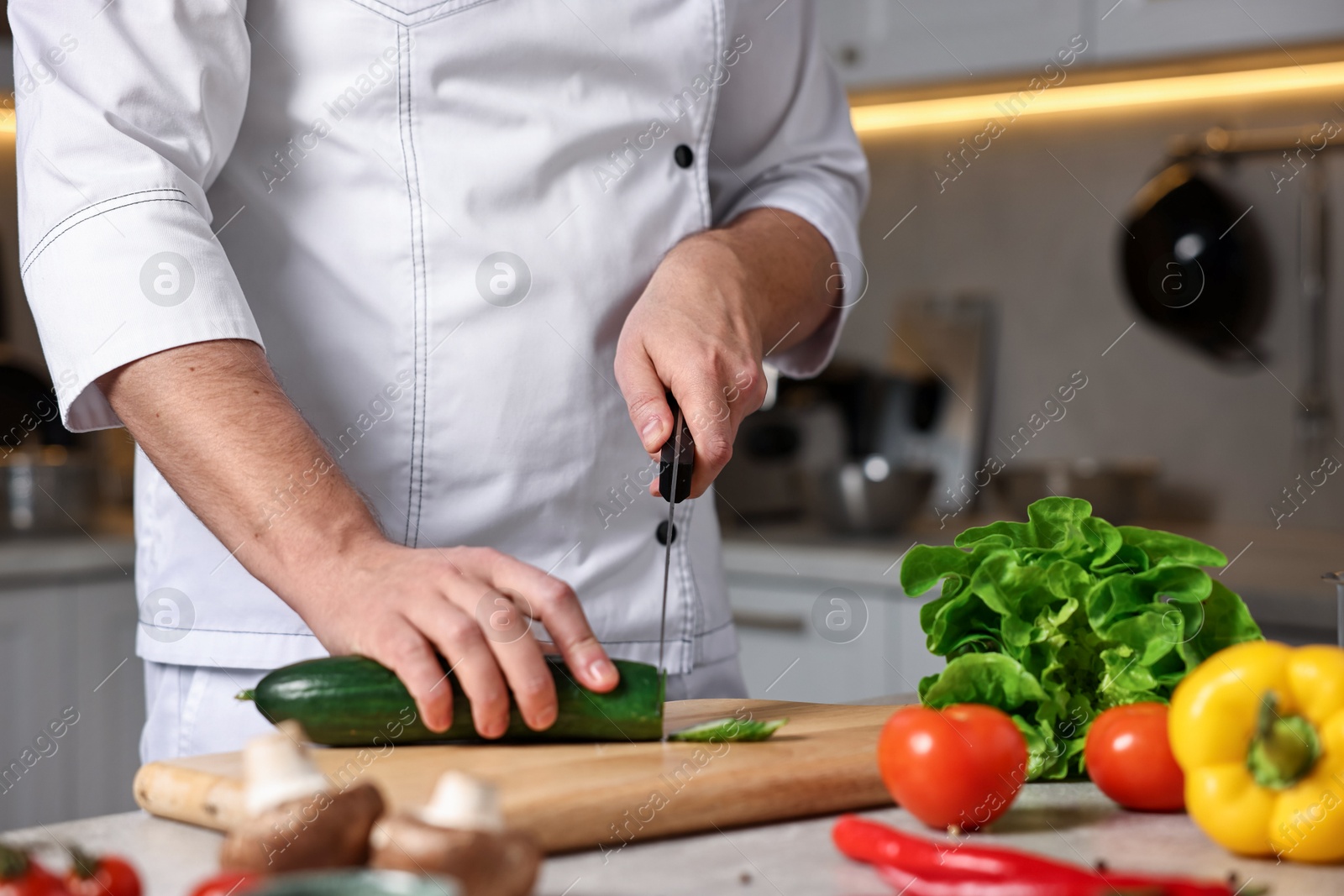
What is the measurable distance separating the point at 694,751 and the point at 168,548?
46cm

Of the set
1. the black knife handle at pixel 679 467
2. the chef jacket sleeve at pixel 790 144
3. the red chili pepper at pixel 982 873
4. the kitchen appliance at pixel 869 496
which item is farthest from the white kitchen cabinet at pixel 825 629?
the red chili pepper at pixel 982 873

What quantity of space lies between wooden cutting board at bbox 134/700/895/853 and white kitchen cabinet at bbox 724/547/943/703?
116 centimetres

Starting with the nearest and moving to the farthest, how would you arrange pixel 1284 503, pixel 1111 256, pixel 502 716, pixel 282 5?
pixel 502 716
pixel 282 5
pixel 1284 503
pixel 1111 256

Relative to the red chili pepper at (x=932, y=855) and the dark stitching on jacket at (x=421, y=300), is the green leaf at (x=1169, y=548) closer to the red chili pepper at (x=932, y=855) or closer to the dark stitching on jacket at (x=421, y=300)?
the red chili pepper at (x=932, y=855)

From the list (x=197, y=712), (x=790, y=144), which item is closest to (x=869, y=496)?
(x=790, y=144)

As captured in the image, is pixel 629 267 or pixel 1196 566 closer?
pixel 1196 566

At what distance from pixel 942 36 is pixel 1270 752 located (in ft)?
6.01

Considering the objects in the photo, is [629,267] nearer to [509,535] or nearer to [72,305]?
[509,535]

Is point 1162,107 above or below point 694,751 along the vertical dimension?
above

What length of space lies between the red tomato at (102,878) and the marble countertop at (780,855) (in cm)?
7

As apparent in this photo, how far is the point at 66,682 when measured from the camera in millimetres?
2096

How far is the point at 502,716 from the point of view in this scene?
779 millimetres

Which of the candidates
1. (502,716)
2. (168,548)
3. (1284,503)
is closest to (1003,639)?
(502,716)

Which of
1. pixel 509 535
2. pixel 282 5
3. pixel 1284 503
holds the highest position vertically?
pixel 282 5
